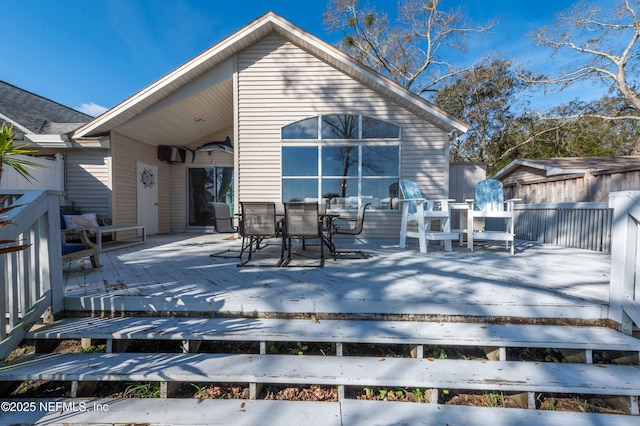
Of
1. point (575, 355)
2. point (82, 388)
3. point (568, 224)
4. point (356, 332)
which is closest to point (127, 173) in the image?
point (82, 388)

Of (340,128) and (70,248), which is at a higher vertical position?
(340,128)

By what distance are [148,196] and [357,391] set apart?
7.46m

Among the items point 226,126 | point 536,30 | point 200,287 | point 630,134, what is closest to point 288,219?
A: point 200,287

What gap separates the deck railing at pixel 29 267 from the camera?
5.91 ft

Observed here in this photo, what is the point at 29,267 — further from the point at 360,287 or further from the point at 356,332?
the point at 360,287

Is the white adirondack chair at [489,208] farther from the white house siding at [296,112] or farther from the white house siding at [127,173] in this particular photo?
the white house siding at [127,173]

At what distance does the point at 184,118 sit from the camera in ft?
21.3

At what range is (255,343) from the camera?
210cm

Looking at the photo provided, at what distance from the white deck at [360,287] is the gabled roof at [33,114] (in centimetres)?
532

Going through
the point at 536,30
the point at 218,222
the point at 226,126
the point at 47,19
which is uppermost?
the point at 536,30

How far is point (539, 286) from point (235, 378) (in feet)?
9.31

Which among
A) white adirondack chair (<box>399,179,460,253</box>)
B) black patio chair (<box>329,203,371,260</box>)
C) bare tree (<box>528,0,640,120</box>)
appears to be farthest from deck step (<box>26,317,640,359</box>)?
bare tree (<box>528,0,640,120</box>)

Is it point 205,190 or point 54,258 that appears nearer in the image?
point 54,258

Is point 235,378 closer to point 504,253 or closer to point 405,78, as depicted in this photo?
point 504,253
